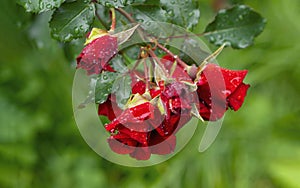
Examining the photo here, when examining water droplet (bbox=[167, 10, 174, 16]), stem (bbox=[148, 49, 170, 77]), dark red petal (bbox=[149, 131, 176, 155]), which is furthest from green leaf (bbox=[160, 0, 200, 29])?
dark red petal (bbox=[149, 131, 176, 155])

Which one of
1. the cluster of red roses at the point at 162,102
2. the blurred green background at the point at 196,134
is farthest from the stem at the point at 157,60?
the blurred green background at the point at 196,134

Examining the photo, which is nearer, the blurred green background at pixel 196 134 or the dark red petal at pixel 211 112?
the dark red petal at pixel 211 112

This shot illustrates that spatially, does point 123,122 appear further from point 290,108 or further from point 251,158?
point 290,108

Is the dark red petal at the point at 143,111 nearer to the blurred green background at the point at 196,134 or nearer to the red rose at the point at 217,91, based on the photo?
the red rose at the point at 217,91

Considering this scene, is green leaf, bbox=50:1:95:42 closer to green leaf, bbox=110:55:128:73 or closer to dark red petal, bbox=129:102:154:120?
green leaf, bbox=110:55:128:73

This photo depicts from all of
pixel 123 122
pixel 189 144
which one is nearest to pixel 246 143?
pixel 189 144

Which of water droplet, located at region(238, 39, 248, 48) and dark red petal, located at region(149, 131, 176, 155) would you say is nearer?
dark red petal, located at region(149, 131, 176, 155)
